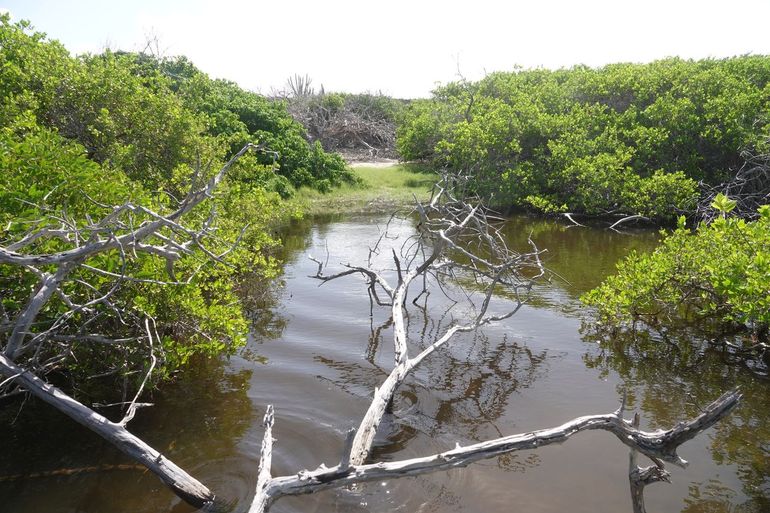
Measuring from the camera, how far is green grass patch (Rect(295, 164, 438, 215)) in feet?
71.9

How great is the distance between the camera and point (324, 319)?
33.9 ft

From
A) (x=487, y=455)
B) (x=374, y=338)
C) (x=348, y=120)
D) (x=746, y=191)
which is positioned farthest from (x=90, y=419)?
(x=348, y=120)

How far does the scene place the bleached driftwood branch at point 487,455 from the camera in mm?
3943

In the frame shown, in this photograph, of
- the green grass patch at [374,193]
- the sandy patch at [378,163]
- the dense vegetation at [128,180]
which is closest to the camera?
the dense vegetation at [128,180]

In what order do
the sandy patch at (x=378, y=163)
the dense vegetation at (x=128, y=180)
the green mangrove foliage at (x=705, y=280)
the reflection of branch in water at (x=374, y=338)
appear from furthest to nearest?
the sandy patch at (x=378, y=163) < the reflection of branch in water at (x=374, y=338) < the green mangrove foliage at (x=705, y=280) < the dense vegetation at (x=128, y=180)

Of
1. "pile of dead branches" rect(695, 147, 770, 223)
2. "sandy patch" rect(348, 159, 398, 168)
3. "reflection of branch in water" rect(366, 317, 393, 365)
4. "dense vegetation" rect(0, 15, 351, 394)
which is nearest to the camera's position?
"dense vegetation" rect(0, 15, 351, 394)

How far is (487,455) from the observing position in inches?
165

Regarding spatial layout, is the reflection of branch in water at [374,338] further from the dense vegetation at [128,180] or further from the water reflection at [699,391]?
the water reflection at [699,391]

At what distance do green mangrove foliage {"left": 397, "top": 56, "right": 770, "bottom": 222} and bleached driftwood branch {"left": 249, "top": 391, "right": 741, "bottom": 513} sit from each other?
43.0ft

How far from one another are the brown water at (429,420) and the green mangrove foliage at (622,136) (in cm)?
868

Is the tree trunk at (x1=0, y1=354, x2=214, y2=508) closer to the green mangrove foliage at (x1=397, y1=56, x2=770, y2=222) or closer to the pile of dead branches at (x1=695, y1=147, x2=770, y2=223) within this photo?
the green mangrove foliage at (x1=397, y1=56, x2=770, y2=222)

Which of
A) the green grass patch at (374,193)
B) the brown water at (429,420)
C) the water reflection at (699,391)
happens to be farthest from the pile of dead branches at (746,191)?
the green grass patch at (374,193)

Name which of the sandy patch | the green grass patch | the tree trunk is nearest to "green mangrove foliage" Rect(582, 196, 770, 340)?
the tree trunk

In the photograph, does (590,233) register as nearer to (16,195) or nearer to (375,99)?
(16,195)
